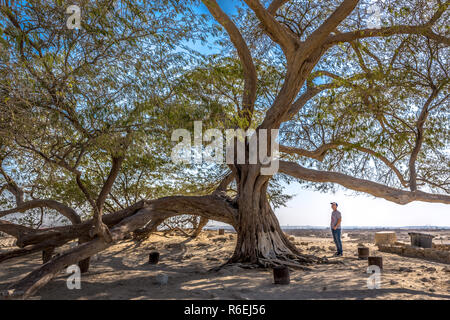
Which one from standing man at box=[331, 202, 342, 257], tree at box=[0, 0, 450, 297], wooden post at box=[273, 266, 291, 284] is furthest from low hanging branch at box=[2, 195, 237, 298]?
standing man at box=[331, 202, 342, 257]

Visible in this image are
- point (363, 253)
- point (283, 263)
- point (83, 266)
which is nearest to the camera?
point (83, 266)

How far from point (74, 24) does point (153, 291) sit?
4269mm

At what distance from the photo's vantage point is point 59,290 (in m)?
5.25

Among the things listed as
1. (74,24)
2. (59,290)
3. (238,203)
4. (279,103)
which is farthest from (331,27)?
(59,290)

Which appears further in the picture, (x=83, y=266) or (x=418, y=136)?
(x=418, y=136)

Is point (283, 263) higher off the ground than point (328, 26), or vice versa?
point (328, 26)

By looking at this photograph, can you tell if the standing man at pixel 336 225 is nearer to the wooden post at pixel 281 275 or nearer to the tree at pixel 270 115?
the tree at pixel 270 115

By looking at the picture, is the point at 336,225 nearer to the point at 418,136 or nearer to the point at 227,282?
the point at 418,136

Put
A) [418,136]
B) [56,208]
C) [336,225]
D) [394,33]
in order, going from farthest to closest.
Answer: [336,225], [418,136], [56,208], [394,33]

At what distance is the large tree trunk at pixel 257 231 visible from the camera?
742 cm

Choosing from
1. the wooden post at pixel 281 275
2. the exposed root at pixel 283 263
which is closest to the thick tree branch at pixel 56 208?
the exposed root at pixel 283 263

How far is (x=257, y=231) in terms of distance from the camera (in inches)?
302

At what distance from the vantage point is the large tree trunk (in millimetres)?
7422

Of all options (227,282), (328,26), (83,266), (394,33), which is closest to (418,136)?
(394,33)
